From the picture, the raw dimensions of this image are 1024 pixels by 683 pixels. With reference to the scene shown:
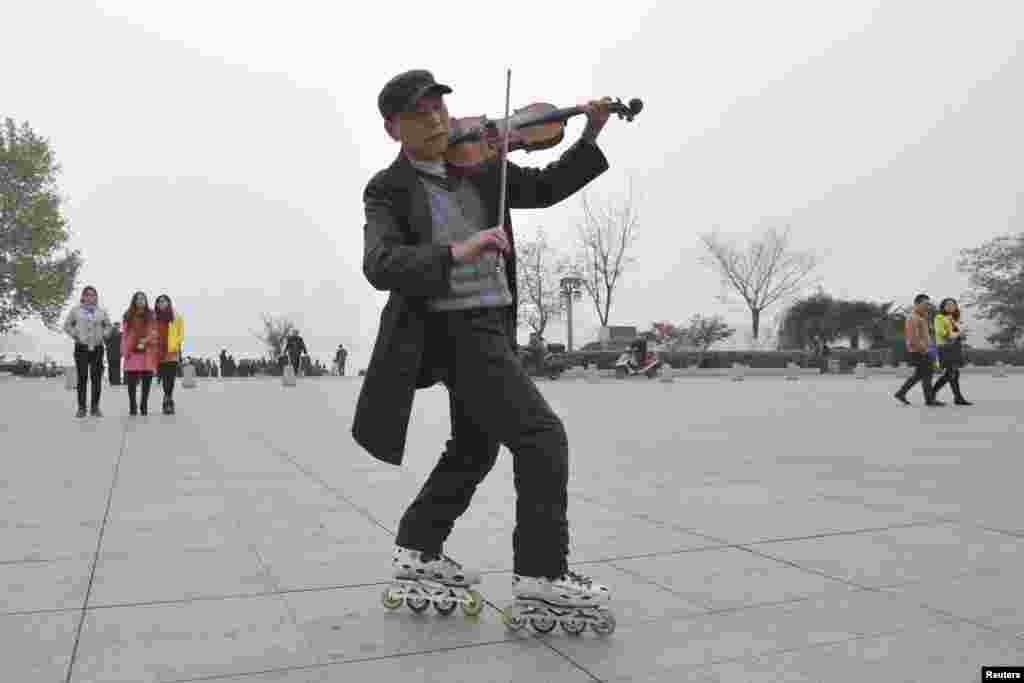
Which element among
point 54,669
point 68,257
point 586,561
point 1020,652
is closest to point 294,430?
point 586,561

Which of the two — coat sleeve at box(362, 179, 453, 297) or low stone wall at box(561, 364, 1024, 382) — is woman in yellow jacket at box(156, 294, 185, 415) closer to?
coat sleeve at box(362, 179, 453, 297)

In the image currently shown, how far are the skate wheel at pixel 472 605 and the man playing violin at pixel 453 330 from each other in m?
0.05

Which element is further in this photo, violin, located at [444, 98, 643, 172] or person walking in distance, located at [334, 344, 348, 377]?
person walking in distance, located at [334, 344, 348, 377]

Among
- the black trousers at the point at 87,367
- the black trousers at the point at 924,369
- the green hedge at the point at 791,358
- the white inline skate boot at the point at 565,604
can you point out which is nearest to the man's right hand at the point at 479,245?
the white inline skate boot at the point at 565,604

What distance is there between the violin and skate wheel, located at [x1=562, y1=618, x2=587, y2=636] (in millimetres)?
1369

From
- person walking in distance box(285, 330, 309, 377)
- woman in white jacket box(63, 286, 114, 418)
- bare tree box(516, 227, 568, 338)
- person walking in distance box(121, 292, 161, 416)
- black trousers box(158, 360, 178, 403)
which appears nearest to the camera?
woman in white jacket box(63, 286, 114, 418)

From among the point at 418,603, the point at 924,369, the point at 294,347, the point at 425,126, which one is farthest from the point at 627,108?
the point at 294,347

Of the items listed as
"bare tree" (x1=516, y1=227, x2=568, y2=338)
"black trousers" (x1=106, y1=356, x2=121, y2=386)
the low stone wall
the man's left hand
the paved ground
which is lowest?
the paved ground

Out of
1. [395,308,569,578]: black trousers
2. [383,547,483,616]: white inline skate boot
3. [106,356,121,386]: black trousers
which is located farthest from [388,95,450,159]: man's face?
[106,356,121,386]: black trousers

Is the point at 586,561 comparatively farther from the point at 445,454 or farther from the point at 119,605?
the point at 119,605

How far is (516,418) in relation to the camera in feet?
8.51

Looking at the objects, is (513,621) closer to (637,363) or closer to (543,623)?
(543,623)

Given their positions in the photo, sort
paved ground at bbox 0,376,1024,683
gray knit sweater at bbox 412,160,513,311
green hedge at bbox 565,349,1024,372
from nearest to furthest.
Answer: paved ground at bbox 0,376,1024,683 → gray knit sweater at bbox 412,160,513,311 → green hedge at bbox 565,349,1024,372

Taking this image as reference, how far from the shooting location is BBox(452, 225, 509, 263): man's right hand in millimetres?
2488
